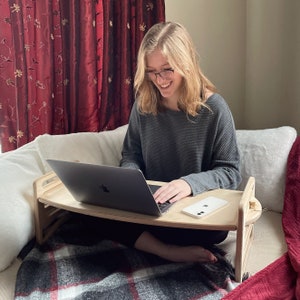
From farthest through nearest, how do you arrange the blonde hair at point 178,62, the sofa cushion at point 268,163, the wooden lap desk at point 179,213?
the sofa cushion at point 268,163
the blonde hair at point 178,62
the wooden lap desk at point 179,213

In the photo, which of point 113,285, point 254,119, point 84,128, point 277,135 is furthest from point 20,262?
point 254,119

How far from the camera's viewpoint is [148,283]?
1.01 metres

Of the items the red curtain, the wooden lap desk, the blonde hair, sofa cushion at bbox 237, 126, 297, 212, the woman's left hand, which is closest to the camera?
the wooden lap desk

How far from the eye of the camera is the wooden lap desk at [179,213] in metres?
0.90

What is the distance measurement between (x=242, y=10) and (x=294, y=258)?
122 cm

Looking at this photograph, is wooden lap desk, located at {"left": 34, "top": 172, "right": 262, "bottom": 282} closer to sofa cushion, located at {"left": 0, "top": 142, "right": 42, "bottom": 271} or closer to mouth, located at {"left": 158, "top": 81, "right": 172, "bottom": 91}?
sofa cushion, located at {"left": 0, "top": 142, "right": 42, "bottom": 271}

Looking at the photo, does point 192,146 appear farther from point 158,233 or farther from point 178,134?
point 158,233

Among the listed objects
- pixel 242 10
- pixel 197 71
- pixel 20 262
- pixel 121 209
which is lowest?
pixel 20 262

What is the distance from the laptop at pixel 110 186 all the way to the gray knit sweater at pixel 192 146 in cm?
21

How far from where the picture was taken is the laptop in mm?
910

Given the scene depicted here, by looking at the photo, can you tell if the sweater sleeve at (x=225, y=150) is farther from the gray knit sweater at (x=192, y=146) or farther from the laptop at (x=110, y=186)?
the laptop at (x=110, y=186)

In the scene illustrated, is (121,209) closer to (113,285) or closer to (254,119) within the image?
(113,285)

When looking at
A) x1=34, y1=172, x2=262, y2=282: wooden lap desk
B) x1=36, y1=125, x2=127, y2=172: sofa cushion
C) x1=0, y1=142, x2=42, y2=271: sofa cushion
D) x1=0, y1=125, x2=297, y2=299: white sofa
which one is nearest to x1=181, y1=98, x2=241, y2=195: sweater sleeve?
x1=34, y1=172, x2=262, y2=282: wooden lap desk

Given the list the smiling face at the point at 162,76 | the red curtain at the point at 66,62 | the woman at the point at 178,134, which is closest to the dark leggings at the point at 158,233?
the woman at the point at 178,134
